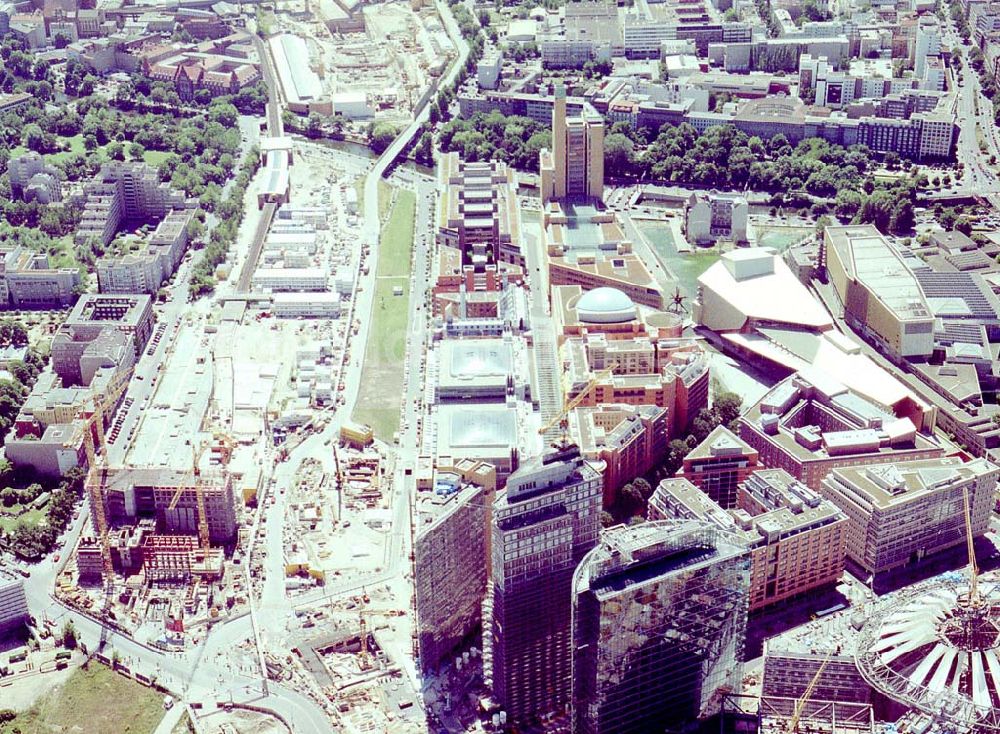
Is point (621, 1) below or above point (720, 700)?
above

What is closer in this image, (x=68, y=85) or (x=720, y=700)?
(x=720, y=700)

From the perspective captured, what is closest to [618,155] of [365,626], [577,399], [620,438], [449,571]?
[577,399]

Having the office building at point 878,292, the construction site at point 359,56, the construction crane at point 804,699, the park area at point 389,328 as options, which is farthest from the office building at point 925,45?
the construction crane at point 804,699

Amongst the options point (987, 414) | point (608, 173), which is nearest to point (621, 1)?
point (608, 173)

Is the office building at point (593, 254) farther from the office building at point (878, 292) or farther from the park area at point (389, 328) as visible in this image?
the office building at point (878, 292)

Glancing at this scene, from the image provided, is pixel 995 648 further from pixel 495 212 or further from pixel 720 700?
pixel 495 212

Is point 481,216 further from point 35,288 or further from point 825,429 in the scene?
point 825,429

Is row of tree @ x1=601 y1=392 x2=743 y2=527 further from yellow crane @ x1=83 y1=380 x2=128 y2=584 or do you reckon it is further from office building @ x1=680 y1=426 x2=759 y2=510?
yellow crane @ x1=83 y1=380 x2=128 y2=584
